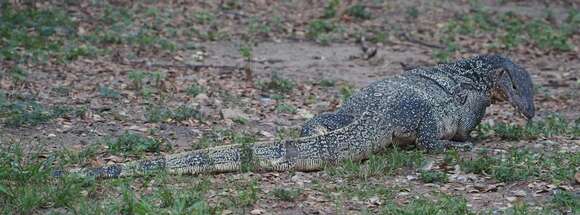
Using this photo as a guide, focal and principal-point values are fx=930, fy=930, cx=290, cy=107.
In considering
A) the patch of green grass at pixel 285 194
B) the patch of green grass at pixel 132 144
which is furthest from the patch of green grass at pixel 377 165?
the patch of green grass at pixel 132 144

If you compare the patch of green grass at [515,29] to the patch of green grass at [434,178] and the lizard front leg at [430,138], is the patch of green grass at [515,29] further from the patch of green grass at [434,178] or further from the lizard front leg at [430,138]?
the patch of green grass at [434,178]

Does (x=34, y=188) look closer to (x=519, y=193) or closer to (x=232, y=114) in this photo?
(x=519, y=193)

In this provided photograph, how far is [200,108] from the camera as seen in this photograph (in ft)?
27.7

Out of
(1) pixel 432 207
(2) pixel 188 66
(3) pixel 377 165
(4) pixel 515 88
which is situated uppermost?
(4) pixel 515 88

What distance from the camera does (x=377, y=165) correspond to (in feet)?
20.3

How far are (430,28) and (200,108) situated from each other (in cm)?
546

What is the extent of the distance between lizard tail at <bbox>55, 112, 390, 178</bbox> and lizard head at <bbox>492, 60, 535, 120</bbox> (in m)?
1.35

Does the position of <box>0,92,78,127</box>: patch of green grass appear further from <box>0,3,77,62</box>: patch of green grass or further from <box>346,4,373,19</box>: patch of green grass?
<box>346,4,373,19</box>: patch of green grass

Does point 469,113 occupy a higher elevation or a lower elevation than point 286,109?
higher

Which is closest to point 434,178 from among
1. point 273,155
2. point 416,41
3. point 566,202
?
point 566,202

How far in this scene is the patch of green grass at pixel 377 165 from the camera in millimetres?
6062

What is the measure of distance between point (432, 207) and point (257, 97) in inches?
164

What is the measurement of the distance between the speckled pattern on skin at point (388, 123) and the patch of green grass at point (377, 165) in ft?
0.40

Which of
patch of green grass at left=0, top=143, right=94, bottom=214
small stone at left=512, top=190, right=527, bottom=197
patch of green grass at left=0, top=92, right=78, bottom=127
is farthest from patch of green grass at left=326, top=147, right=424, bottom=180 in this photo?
patch of green grass at left=0, top=92, right=78, bottom=127
